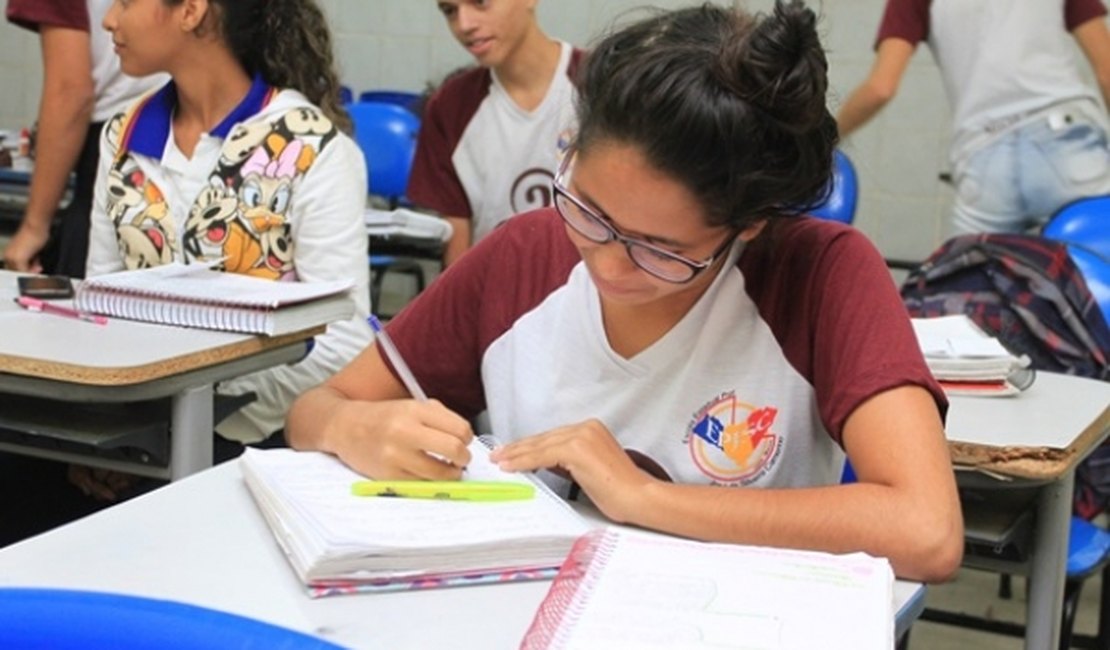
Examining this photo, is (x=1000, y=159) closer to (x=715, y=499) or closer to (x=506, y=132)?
(x=506, y=132)

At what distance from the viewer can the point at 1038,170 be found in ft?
10.6

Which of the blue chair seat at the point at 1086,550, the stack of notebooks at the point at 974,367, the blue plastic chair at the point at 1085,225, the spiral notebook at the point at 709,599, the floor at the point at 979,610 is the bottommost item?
the floor at the point at 979,610

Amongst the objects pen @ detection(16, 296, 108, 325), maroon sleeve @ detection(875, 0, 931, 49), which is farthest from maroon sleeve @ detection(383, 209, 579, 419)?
maroon sleeve @ detection(875, 0, 931, 49)

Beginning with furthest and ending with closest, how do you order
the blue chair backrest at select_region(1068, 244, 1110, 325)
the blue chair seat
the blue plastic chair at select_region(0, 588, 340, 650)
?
the blue chair backrest at select_region(1068, 244, 1110, 325), the blue chair seat, the blue plastic chair at select_region(0, 588, 340, 650)

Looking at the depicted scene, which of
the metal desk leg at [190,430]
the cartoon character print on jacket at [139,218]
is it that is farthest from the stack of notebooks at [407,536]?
the cartoon character print on jacket at [139,218]

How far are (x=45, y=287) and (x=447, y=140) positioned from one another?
87 cm

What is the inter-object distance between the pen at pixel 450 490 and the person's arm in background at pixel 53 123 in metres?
1.83

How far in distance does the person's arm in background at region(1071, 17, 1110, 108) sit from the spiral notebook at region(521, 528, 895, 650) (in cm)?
241

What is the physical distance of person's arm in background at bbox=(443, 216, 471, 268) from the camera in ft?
8.75

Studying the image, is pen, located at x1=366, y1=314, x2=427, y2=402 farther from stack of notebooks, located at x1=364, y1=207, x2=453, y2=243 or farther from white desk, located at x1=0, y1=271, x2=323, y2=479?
stack of notebooks, located at x1=364, y1=207, x2=453, y2=243

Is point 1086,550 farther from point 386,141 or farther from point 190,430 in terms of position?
point 386,141

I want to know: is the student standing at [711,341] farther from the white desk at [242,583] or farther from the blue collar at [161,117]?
the blue collar at [161,117]

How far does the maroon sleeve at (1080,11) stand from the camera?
319 centimetres

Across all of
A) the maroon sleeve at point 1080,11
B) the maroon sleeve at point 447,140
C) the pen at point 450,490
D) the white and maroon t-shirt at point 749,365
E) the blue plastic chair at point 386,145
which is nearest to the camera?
the pen at point 450,490
